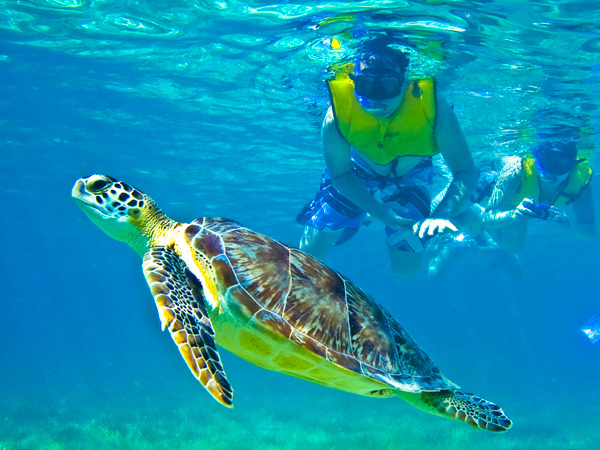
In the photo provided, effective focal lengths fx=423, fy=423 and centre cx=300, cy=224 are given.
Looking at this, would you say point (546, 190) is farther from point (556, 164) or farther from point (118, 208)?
point (118, 208)

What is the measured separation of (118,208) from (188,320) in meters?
1.87

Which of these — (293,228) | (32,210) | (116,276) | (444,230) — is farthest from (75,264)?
(444,230)

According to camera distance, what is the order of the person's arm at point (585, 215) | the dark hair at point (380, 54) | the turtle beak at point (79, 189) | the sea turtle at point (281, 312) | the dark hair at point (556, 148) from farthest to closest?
the dark hair at point (556, 148) < the person's arm at point (585, 215) < the dark hair at point (380, 54) < the turtle beak at point (79, 189) < the sea turtle at point (281, 312)

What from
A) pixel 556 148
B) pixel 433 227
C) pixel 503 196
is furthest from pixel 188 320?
pixel 556 148

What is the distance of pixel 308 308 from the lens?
365 cm

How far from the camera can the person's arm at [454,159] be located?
21.1 ft

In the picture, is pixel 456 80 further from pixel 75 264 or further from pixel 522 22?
pixel 75 264

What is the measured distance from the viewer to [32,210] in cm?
3522

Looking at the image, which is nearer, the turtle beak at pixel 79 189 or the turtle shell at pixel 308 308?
the turtle shell at pixel 308 308

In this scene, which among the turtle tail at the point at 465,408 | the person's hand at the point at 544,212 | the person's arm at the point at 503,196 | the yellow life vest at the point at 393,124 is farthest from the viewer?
the person's arm at the point at 503,196

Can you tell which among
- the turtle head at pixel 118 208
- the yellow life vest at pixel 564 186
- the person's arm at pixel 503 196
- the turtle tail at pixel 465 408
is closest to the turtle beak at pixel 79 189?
the turtle head at pixel 118 208

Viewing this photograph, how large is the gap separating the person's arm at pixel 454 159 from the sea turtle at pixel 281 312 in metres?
2.88

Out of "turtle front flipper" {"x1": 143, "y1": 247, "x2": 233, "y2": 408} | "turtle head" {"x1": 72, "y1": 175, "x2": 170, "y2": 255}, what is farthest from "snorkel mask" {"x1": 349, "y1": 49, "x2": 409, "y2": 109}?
"turtle front flipper" {"x1": 143, "y1": 247, "x2": 233, "y2": 408}

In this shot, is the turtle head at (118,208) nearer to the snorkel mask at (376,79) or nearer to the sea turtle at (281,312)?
the sea turtle at (281,312)
